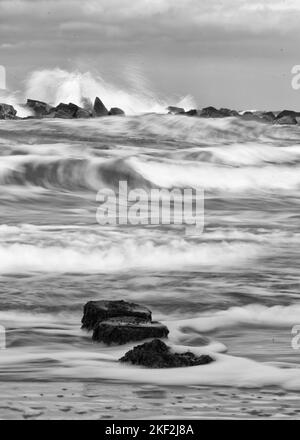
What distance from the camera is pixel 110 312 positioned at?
790 cm

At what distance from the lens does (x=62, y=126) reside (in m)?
35.7

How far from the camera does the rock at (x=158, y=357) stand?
6793 millimetres

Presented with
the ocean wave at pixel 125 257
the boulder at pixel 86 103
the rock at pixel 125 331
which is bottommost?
the rock at pixel 125 331

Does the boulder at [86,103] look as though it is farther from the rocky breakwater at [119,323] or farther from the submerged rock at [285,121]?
the rocky breakwater at [119,323]

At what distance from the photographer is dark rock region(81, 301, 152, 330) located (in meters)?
7.90

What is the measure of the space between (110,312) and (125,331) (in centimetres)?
40

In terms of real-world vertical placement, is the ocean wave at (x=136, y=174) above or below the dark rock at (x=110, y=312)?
above

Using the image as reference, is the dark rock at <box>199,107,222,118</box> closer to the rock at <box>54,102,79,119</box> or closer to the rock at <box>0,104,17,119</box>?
the rock at <box>54,102,79,119</box>

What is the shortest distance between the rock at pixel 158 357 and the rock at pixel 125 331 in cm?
52

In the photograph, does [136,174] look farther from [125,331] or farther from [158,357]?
[158,357]

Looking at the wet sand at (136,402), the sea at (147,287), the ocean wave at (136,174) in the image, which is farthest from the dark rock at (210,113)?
the wet sand at (136,402)

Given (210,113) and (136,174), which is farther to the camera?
(210,113)

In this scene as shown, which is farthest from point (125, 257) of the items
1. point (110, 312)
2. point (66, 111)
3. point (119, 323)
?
point (66, 111)
